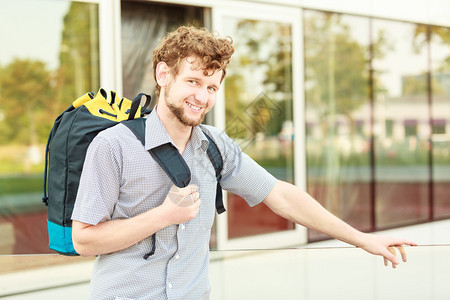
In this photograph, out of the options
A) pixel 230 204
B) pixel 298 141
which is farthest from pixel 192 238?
pixel 298 141

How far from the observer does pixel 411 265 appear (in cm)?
262

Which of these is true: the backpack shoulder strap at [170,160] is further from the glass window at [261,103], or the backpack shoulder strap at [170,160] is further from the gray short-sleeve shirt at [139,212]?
the glass window at [261,103]

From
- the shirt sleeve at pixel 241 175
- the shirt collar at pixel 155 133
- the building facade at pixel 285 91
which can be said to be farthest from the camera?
the building facade at pixel 285 91

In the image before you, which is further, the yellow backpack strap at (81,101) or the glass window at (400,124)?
the glass window at (400,124)

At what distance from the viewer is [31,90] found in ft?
14.9

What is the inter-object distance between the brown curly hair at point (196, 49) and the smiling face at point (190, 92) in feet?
0.06

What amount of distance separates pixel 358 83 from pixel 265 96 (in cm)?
143

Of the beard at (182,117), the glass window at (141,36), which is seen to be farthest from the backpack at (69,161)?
the glass window at (141,36)

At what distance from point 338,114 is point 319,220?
483 centimetres

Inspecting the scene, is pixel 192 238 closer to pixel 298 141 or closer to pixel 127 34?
pixel 127 34

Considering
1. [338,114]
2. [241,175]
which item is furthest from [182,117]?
[338,114]

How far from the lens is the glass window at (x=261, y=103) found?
566 cm

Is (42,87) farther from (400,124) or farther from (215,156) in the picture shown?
(400,124)

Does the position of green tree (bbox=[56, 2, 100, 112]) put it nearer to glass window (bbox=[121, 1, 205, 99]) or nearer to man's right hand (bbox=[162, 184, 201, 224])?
glass window (bbox=[121, 1, 205, 99])
